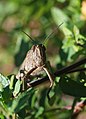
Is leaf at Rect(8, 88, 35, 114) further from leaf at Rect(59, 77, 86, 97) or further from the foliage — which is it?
leaf at Rect(59, 77, 86, 97)

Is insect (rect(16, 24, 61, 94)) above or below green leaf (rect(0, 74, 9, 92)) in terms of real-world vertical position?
below

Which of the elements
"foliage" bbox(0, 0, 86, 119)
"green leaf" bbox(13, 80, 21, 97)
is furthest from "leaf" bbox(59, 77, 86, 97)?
"green leaf" bbox(13, 80, 21, 97)

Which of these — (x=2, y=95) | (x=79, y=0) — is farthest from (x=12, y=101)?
(x=79, y=0)

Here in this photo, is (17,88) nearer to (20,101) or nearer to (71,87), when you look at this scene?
(20,101)

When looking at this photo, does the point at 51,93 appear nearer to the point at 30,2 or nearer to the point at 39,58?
the point at 39,58

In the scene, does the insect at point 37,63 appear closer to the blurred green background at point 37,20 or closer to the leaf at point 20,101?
the leaf at point 20,101

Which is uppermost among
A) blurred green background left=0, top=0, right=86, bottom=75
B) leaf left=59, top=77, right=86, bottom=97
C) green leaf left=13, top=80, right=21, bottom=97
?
green leaf left=13, top=80, right=21, bottom=97

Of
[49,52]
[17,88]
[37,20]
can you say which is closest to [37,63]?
[17,88]

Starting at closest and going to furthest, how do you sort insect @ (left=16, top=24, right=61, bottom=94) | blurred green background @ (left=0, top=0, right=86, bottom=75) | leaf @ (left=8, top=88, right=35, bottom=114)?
leaf @ (left=8, top=88, right=35, bottom=114), insect @ (left=16, top=24, right=61, bottom=94), blurred green background @ (left=0, top=0, right=86, bottom=75)
